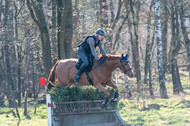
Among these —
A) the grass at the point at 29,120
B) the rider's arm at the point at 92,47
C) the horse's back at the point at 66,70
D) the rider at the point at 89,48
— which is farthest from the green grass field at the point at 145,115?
the rider's arm at the point at 92,47

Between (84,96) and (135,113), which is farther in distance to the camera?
(135,113)

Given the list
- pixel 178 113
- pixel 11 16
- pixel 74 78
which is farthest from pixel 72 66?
pixel 11 16

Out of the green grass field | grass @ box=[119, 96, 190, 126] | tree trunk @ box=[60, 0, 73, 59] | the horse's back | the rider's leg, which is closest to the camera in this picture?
the rider's leg

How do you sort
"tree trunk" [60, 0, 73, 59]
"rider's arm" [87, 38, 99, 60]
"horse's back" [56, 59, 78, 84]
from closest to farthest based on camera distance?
1. "rider's arm" [87, 38, 99, 60]
2. "horse's back" [56, 59, 78, 84]
3. "tree trunk" [60, 0, 73, 59]

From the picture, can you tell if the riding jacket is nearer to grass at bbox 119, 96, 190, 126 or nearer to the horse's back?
the horse's back

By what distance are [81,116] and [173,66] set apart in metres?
14.6

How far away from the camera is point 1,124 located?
12.7m

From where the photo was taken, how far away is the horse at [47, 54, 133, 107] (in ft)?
32.6

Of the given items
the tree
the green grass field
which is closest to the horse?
the green grass field

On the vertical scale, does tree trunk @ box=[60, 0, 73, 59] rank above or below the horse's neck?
above

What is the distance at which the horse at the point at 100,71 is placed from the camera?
994 cm

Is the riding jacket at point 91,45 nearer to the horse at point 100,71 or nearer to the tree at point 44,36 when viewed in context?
the horse at point 100,71

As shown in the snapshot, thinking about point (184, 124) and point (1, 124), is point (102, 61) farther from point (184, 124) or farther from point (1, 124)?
point (1, 124)

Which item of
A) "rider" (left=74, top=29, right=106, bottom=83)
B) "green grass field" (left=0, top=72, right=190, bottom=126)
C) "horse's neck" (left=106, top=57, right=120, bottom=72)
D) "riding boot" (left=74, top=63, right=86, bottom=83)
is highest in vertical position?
"rider" (left=74, top=29, right=106, bottom=83)
